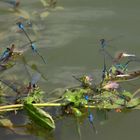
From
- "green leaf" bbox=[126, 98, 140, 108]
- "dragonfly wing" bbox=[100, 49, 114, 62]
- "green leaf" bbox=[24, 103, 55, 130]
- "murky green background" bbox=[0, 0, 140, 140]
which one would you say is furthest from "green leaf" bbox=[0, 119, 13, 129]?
"dragonfly wing" bbox=[100, 49, 114, 62]

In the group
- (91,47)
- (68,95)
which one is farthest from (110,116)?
(91,47)

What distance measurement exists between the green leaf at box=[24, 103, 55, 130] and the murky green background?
2.8 inches

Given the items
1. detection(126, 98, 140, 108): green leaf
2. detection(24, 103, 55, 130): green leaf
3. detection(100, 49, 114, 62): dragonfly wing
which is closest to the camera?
detection(24, 103, 55, 130): green leaf

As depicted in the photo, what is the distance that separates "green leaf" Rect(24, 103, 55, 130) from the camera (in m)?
2.14

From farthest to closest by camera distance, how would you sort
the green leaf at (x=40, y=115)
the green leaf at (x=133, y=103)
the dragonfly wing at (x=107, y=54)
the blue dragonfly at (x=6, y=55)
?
1. the dragonfly wing at (x=107, y=54)
2. the blue dragonfly at (x=6, y=55)
3. the green leaf at (x=133, y=103)
4. the green leaf at (x=40, y=115)

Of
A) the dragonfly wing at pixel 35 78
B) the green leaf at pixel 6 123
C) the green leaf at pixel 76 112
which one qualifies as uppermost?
the dragonfly wing at pixel 35 78

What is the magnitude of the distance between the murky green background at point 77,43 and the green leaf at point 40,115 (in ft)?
0.23

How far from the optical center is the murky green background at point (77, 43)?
2.21 metres

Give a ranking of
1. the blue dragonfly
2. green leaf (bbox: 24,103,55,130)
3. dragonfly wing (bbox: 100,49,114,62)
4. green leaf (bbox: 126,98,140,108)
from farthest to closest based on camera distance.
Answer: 1. dragonfly wing (bbox: 100,49,114,62)
2. the blue dragonfly
3. green leaf (bbox: 126,98,140,108)
4. green leaf (bbox: 24,103,55,130)

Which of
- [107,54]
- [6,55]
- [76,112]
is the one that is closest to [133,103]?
[76,112]

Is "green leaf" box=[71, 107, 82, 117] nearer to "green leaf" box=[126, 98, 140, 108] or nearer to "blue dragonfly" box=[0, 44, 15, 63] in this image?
"green leaf" box=[126, 98, 140, 108]

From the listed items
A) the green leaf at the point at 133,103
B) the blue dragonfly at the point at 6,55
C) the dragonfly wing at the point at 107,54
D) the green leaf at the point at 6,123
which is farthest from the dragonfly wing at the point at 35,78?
the green leaf at the point at 133,103

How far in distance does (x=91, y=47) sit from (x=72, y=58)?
0.50ft

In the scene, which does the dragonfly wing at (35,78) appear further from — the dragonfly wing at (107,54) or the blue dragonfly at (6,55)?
the dragonfly wing at (107,54)
